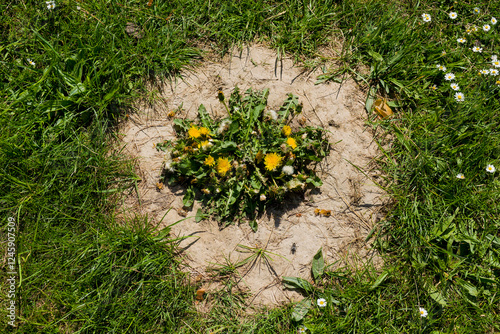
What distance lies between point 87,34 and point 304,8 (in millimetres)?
2050

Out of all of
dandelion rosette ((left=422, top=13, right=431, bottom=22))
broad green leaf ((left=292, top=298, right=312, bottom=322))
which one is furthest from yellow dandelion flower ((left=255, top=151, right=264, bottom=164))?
dandelion rosette ((left=422, top=13, right=431, bottom=22))

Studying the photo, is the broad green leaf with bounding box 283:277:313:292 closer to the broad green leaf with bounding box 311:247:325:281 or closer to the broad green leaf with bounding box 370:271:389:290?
the broad green leaf with bounding box 311:247:325:281

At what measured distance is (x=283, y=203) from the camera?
2.75 metres

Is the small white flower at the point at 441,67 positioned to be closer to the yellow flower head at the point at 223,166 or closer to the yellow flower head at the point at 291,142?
the yellow flower head at the point at 291,142

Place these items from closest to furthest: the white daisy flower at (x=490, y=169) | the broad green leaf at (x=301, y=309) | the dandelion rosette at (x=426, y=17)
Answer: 1. the broad green leaf at (x=301, y=309)
2. the white daisy flower at (x=490, y=169)
3. the dandelion rosette at (x=426, y=17)

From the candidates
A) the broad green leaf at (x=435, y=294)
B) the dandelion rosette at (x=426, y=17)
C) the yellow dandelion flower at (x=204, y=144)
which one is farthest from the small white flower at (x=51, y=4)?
the broad green leaf at (x=435, y=294)

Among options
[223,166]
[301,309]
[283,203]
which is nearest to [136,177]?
[223,166]

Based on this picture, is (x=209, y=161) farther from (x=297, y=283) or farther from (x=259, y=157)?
(x=297, y=283)

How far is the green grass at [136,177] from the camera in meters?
2.50

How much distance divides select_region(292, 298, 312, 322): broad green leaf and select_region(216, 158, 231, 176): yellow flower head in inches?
44.1

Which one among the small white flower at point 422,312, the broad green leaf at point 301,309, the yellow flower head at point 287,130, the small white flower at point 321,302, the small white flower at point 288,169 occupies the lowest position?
the small white flower at point 422,312

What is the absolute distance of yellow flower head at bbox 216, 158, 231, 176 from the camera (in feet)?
8.58

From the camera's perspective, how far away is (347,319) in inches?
97.0

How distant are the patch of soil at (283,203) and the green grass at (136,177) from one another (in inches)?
4.5
